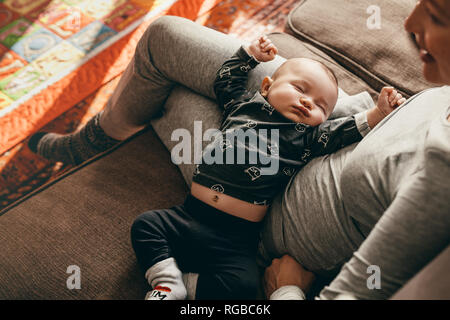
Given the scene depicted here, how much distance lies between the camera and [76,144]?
1.18 metres

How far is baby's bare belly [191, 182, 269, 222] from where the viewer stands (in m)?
0.80

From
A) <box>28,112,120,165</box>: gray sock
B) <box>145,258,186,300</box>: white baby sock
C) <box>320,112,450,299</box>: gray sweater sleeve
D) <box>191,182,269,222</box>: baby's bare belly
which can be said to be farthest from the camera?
<box>28,112,120,165</box>: gray sock

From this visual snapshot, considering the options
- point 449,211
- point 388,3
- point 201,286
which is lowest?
point 201,286

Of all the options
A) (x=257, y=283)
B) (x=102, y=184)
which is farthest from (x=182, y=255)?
(x=102, y=184)

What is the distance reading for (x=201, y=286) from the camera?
0.75 m

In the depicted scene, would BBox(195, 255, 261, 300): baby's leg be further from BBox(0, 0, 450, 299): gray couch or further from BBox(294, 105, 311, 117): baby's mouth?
BBox(294, 105, 311, 117): baby's mouth

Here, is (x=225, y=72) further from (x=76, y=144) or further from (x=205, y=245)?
(x=76, y=144)

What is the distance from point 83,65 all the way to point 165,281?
1252 mm

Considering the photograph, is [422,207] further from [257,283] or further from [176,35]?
[176,35]

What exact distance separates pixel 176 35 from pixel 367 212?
0.68 m

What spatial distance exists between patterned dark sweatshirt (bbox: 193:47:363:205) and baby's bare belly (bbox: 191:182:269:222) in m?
0.01

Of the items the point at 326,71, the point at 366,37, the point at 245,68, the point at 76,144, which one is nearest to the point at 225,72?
the point at 245,68

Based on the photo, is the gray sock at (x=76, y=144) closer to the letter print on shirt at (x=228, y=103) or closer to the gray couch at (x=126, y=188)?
the gray couch at (x=126, y=188)

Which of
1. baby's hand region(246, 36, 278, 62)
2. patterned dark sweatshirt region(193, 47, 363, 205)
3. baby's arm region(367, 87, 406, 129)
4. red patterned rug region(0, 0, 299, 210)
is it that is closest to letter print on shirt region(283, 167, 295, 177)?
patterned dark sweatshirt region(193, 47, 363, 205)
